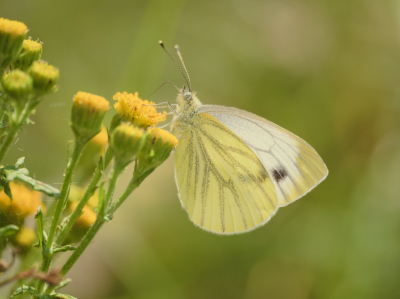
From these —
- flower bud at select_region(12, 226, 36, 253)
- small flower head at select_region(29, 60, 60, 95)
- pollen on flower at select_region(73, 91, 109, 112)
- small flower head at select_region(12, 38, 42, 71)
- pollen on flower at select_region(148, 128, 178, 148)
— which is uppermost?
small flower head at select_region(12, 38, 42, 71)

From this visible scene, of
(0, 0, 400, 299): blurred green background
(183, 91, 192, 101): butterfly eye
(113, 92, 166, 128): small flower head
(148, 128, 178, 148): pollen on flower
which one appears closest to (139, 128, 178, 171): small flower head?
(148, 128, 178, 148): pollen on flower

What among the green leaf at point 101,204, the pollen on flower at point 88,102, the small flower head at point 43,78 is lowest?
the green leaf at point 101,204

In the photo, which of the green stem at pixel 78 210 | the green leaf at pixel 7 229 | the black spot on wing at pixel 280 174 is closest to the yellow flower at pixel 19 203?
the green stem at pixel 78 210

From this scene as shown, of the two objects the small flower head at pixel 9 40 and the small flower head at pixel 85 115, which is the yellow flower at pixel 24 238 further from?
the small flower head at pixel 9 40

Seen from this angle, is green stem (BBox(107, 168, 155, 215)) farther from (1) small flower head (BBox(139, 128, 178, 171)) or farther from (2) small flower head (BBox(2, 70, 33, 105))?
(2) small flower head (BBox(2, 70, 33, 105))

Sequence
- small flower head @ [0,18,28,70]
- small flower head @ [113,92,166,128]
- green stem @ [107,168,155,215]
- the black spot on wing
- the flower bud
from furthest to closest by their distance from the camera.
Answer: the black spot on wing < small flower head @ [113,92,166,128] < the flower bud < green stem @ [107,168,155,215] < small flower head @ [0,18,28,70]

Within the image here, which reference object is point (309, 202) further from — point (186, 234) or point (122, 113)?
point (122, 113)

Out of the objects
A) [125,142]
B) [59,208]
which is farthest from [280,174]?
[59,208]
